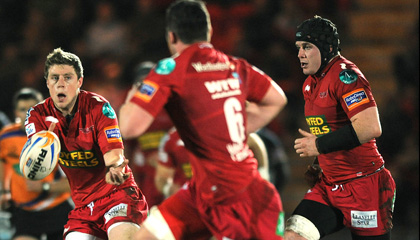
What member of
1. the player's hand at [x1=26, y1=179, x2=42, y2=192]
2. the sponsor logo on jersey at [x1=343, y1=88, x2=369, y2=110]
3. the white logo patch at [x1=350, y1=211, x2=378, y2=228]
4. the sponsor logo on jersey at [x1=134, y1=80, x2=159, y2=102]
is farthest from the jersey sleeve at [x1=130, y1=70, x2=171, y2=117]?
the player's hand at [x1=26, y1=179, x2=42, y2=192]

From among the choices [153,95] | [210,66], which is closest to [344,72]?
[210,66]

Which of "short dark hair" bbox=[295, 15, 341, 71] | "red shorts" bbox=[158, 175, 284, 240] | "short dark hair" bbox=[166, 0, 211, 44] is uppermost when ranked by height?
"short dark hair" bbox=[166, 0, 211, 44]

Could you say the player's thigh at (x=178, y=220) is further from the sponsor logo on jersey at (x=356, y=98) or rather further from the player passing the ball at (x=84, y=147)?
the sponsor logo on jersey at (x=356, y=98)

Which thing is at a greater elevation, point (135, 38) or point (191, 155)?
point (191, 155)

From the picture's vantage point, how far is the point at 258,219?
13.4ft

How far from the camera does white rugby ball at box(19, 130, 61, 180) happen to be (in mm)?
4668

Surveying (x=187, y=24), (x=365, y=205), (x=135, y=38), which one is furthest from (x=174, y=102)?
(x=135, y=38)

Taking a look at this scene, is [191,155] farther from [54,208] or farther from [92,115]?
[54,208]

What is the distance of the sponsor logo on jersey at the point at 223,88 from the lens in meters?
4.02

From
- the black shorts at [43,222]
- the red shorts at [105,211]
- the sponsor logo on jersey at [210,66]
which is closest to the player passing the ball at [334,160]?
the sponsor logo on jersey at [210,66]

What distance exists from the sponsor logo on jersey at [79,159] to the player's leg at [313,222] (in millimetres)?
1693

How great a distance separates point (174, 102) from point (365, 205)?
198 cm

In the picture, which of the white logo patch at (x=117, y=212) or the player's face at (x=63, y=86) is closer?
the white logo patch at (x=117, y=212)

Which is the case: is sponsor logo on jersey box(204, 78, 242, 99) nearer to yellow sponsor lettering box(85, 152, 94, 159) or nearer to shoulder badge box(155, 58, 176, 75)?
shoulder badge box(155, 58, 176, 75)
